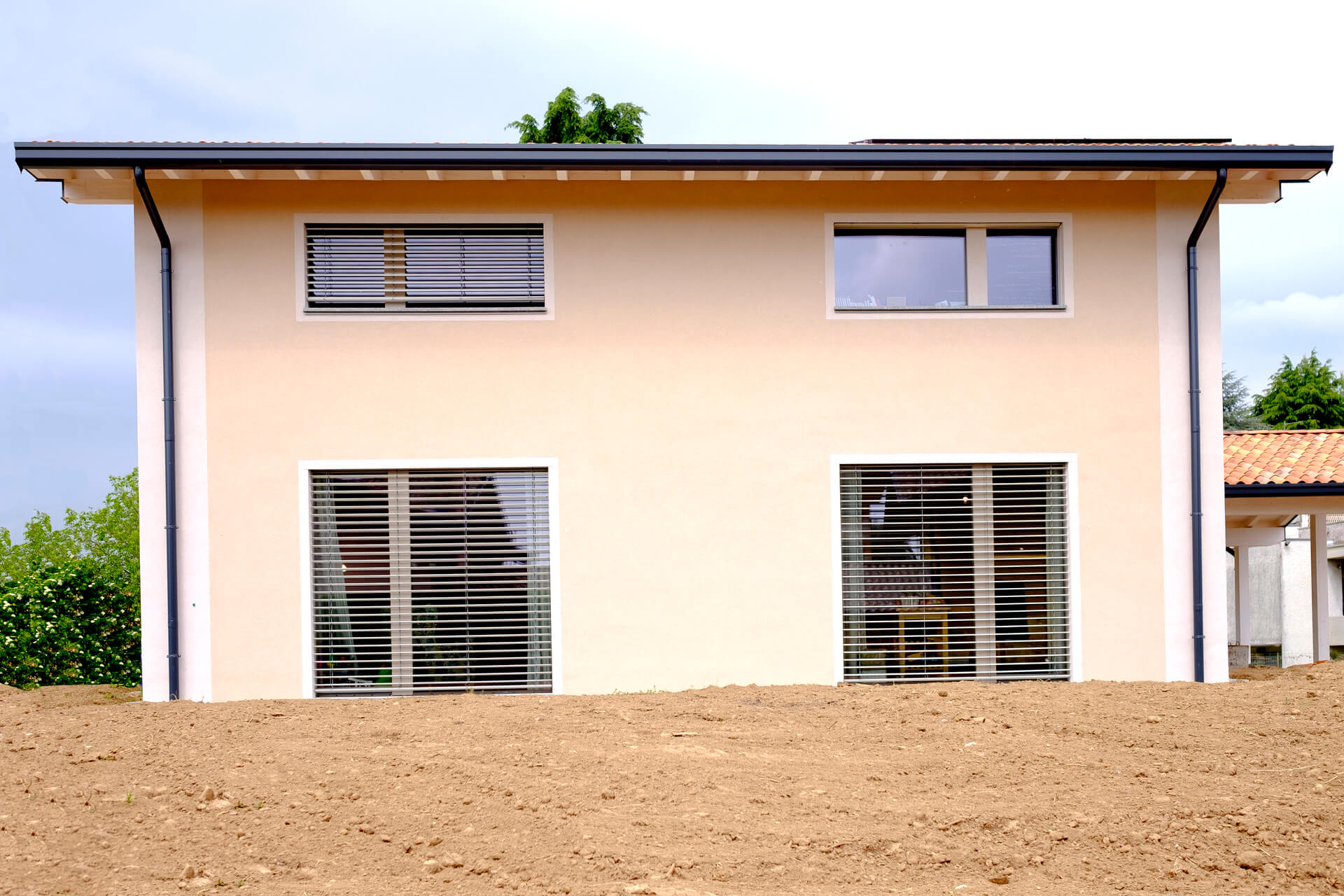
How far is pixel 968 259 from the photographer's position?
1038cm

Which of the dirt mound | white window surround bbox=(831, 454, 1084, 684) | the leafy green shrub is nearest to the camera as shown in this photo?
the dirt mound

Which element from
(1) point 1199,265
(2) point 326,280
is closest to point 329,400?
(2) point 326,280

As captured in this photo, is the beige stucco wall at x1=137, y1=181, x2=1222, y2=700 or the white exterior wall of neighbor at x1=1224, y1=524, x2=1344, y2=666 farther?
the white exterior wall of neighbor at x1=1224, y1=524, x2=1344, y2=666

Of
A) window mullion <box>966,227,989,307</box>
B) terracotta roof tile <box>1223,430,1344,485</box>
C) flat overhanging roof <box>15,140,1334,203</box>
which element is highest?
flat overhanging roof <box>15,140,1334,203</box>

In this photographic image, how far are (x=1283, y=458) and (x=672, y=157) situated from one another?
9.89m

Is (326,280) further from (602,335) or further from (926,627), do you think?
(926,627)

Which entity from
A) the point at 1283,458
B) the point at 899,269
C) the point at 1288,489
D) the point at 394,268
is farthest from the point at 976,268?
the point at 1283,458

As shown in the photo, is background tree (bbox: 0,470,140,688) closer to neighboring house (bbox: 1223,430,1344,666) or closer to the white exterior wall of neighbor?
neighboring house (bbox: 1223,430,1344,666)

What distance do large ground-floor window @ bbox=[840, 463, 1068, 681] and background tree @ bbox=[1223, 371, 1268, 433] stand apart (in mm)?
39565

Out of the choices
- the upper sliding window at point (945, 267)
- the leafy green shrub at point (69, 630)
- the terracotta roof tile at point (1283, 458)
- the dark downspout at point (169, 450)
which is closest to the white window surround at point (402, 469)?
the dark downspout at point (169, 450)

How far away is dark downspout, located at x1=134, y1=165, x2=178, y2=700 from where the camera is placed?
9.57 m

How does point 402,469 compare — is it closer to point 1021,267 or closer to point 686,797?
point 686,797

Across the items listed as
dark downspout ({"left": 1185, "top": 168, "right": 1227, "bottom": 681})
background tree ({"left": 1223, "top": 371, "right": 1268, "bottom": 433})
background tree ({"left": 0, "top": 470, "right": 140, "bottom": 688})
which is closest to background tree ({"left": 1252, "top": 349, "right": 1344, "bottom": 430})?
background tree ({"left": 1223, "top": 371, "right": 1268, "bottom": 433})

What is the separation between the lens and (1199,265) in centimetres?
1039
